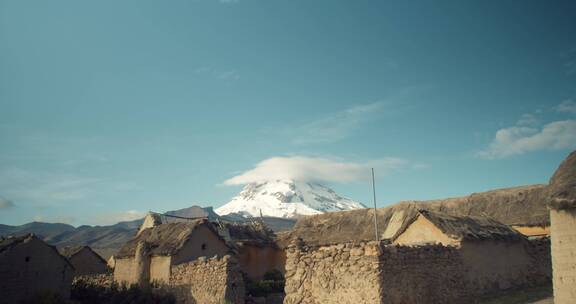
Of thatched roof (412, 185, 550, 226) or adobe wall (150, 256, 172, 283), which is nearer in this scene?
adobe wall (150, 256, 172, 283)

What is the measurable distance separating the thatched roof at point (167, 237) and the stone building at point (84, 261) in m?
6.72

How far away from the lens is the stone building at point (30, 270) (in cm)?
1812

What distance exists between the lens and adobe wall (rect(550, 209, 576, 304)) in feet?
22.5

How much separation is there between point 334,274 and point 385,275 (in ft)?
4.56

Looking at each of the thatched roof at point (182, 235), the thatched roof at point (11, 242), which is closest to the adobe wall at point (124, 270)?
the thatched roof at point (182, 235)

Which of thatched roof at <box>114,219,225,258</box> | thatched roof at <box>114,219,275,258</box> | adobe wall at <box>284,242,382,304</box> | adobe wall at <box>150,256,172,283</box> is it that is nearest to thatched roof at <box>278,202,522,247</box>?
thatched roof at <box>114,219,275,258</box>

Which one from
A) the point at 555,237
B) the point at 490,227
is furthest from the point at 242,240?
the point at 555,237

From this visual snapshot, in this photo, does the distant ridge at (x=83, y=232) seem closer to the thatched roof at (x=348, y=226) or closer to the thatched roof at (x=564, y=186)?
the thatched roof at (x=348, y=226)

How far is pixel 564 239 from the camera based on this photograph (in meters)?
6.96

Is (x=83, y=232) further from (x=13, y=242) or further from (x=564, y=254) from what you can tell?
(x=564, y=254)

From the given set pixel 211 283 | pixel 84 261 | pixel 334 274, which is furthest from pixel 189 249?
pixel 334 274

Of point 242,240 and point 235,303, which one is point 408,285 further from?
point 242,240

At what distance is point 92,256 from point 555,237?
33.3 m

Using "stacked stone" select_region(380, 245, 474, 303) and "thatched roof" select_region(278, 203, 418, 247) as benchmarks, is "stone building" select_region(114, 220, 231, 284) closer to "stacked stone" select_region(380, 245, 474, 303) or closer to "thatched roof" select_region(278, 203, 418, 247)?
"thatched roof" select_region(278, 203, 418, 247)
